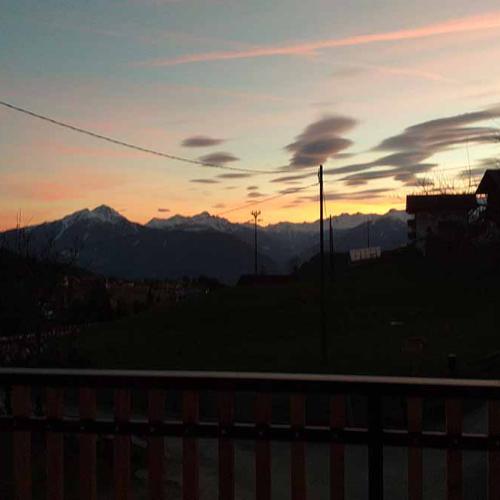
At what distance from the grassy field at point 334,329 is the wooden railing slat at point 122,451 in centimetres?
845

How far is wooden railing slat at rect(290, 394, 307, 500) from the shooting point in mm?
3199

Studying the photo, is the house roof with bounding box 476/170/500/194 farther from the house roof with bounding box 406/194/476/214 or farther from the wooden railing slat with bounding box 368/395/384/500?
the wooden railing slat with bounding box 368/395/384/500

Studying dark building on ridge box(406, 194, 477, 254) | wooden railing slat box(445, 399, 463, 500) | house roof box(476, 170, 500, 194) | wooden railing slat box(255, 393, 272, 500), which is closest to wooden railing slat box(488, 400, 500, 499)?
wooden railing slat box(445, 399, 463, 500)

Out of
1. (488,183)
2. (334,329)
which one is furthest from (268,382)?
(488,183)

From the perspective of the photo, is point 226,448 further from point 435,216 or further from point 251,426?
point 435,216

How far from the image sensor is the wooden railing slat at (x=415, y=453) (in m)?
3.10

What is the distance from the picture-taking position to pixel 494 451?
3.07 m

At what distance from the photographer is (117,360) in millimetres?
29891

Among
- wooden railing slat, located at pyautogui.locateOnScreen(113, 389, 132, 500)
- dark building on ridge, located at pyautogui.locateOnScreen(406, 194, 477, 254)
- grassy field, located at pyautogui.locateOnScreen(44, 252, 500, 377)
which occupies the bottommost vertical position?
grassy field, located at pyautogui.locateOnScreen(44, 252, 500, 377)

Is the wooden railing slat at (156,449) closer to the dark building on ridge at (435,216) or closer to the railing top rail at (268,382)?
the railing top rail at (268,382)

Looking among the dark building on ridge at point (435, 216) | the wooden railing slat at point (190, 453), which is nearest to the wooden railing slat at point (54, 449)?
the wooden railing slat at point (190, 453)

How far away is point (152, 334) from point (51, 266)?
96.7 ft

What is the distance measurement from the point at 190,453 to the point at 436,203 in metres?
64.1

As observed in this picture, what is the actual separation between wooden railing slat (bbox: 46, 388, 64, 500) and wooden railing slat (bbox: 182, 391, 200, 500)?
670 mm
